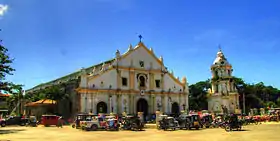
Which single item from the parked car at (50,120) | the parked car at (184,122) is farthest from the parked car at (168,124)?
the parked car at (50,120)

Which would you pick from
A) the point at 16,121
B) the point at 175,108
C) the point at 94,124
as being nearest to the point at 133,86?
the point at 175,108

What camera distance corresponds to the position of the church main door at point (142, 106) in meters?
42.3

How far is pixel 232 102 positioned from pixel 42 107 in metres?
30.1

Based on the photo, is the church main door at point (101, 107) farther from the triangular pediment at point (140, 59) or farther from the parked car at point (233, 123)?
the parked car at point (233, 123)

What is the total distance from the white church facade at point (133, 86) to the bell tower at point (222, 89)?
274 inches

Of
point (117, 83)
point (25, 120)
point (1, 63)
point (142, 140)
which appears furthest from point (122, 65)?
point (142, 140)

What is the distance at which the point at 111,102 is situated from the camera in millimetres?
39656

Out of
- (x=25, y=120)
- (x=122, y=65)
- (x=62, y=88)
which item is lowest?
(x=25, y=120)

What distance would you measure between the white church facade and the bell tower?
22.8ft

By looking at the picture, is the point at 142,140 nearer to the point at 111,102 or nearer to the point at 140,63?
the point at 111,102

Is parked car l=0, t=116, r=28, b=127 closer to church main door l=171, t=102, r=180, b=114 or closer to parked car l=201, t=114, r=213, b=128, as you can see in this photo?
church main door l=171, t=102, r=180, b=114

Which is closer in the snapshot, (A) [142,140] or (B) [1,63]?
(A) [142,140]

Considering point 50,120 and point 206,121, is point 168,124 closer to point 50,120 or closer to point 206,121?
point 206,121

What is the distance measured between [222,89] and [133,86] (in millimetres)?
17240
